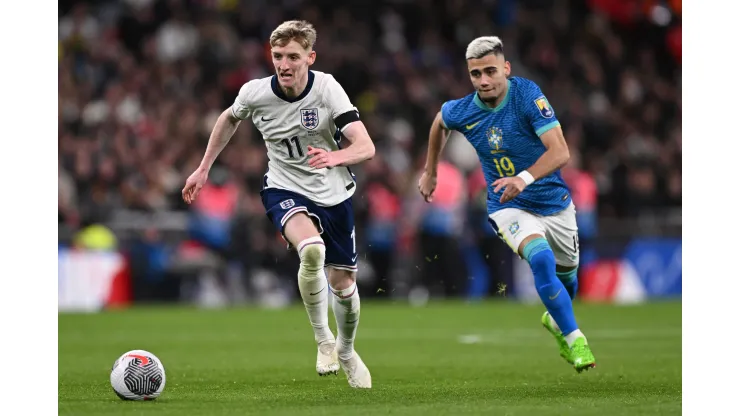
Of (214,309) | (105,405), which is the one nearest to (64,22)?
(214,309)

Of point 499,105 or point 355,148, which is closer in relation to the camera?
point 355,148

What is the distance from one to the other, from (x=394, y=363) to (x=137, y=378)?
3.46 metres

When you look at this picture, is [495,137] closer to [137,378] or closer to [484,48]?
[484,48]

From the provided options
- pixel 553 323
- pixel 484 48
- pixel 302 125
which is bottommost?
pixel 553 323

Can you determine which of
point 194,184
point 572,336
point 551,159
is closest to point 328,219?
point 194,184

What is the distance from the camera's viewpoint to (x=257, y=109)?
8445 millimetres

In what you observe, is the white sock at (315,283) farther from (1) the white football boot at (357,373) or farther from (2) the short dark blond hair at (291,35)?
(2) the short dark blond hair at (291,35)

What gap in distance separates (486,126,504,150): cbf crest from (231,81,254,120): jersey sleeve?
1751mm

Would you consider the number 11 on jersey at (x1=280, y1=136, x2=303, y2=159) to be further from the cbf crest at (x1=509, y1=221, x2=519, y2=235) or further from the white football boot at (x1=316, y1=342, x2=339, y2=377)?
the cbf crest at (x1=509, y1=221, x2=519, y2=235)

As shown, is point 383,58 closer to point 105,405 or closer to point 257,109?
point 257,109

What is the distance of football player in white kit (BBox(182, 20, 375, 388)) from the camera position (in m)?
8.14

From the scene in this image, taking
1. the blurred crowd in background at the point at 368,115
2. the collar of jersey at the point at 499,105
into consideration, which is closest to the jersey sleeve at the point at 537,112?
the collar of jersey at the point at 499,105

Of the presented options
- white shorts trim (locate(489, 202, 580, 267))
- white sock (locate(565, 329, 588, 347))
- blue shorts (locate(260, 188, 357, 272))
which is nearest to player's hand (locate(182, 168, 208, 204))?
blue shorts (locate(260, 188, 357, 272))

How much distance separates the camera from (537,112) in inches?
336
